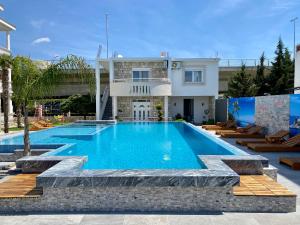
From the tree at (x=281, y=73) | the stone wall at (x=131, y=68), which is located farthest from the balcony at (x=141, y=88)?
the tree at (x=281, y=73)

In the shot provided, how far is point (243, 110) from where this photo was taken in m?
21.0

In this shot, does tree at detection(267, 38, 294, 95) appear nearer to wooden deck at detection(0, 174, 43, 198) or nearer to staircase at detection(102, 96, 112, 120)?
staircase at detection(102, 96, 112, 120)

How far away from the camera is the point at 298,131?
42.4 feet

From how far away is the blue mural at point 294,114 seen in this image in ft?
42.4

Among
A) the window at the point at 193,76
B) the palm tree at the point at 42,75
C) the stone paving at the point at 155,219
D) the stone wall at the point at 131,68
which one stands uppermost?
the stone wall at the point at 131,68

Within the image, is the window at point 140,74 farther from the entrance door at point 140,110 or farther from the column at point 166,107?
the column at point 166,107

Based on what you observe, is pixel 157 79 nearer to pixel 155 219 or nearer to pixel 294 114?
pixel 294 114

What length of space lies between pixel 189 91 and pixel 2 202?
24.4m

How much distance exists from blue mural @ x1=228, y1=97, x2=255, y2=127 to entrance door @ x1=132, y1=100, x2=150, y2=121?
27.2ft

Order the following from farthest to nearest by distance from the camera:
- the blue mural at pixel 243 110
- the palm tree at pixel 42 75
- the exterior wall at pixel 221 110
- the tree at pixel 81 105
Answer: the tree at pixel 81 105 < the exterior wall at pixel 221 110 < the blue mural at pixel 243 110 < the palm tree at pixel 42 75

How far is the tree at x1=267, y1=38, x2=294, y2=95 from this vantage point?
3056cm

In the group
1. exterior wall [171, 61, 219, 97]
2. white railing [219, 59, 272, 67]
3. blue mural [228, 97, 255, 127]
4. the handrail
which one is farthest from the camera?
white railing [219, 59, 272, 67]

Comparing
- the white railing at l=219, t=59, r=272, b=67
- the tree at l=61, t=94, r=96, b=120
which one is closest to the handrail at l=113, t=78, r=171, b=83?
the tree at l=61, t=94, r=96, b=120

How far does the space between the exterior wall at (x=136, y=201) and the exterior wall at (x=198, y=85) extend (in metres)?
23.3
